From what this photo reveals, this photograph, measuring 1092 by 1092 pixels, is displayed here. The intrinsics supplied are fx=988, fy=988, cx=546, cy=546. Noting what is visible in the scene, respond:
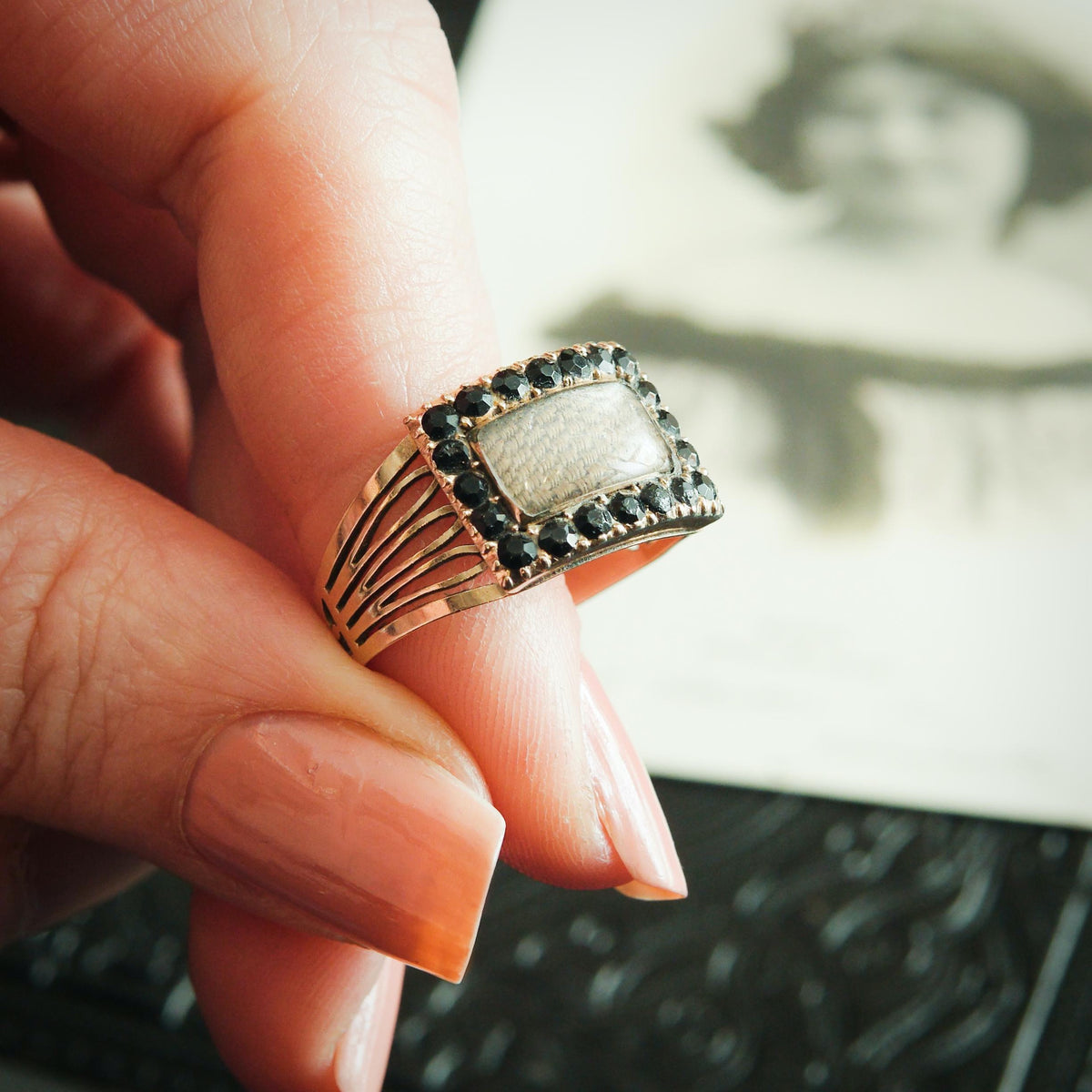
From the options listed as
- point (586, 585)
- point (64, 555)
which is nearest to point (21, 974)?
point (64, 555)

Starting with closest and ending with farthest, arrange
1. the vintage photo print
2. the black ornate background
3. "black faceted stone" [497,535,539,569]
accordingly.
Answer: "black faceted stone" [497,535,539,569], the black ornate background, the vintage photo print

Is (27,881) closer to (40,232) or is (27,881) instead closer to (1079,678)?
(40,232)

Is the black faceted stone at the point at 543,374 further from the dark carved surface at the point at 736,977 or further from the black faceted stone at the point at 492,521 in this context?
the dark carved surface at the point at 736,977

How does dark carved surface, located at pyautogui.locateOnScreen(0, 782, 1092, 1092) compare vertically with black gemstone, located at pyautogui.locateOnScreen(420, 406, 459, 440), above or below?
below

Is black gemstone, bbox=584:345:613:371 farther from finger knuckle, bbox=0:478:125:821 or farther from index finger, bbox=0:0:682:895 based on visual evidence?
finger knuckle, bbox=0:478:125:821

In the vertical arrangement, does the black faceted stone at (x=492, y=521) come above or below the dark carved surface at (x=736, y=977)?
above

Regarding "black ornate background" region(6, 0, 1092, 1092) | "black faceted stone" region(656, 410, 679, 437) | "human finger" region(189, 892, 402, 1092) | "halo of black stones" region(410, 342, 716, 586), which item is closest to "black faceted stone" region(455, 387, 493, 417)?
"halo of black stones" region(410, 342, 716, 586)

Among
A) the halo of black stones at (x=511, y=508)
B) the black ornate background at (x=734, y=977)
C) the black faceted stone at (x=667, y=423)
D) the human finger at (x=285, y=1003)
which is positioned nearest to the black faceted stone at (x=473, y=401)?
the halo of black stones at (x=511, y=508)
